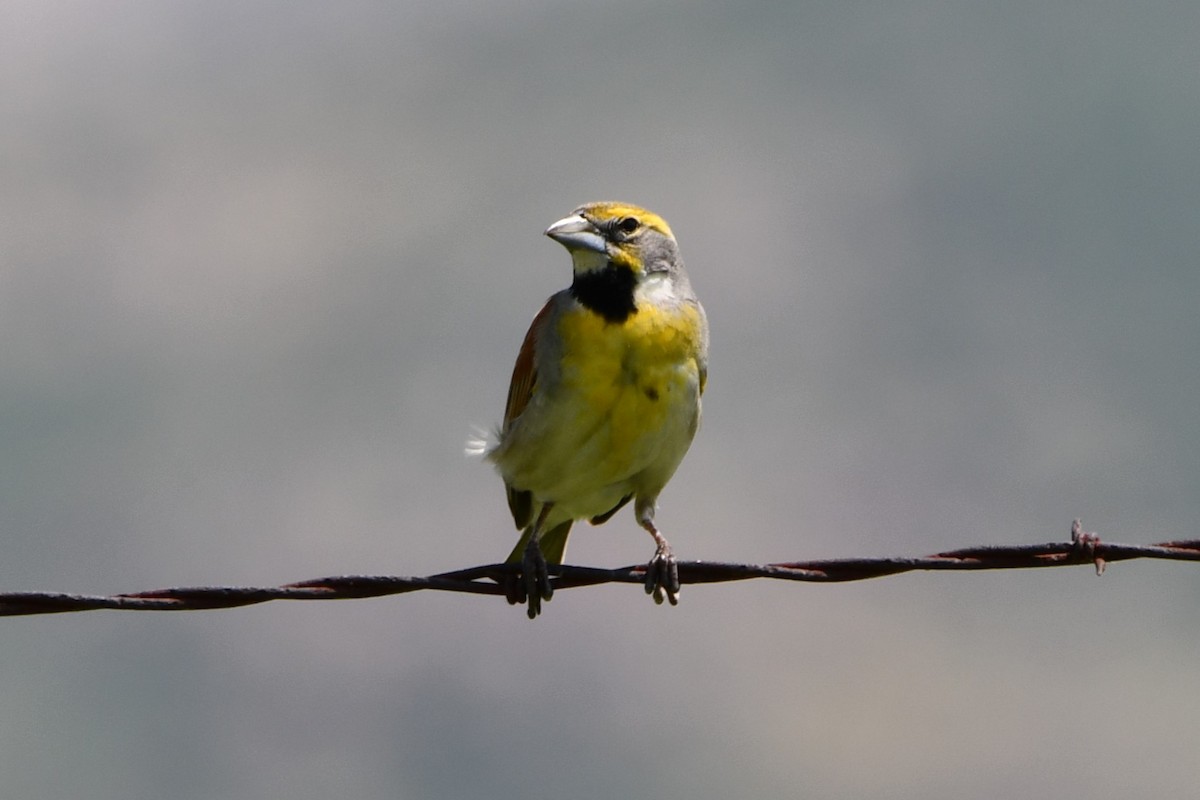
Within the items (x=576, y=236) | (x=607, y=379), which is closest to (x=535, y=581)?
(x=607, y=379)

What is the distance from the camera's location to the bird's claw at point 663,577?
22.0ft

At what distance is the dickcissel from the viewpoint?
8312 mm

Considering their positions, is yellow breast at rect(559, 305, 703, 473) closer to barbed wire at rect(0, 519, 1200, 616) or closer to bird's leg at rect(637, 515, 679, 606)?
bird's leg at rect(637, 515, 679, 606)

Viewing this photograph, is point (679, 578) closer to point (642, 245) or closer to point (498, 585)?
point (498, 585)

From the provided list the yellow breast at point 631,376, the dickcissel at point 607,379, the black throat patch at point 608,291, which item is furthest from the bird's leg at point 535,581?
the black throat patch at point 608,291

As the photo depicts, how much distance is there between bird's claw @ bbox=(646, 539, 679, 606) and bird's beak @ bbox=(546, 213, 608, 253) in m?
1.97

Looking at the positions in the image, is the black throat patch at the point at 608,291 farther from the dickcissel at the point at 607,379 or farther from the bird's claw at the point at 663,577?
the bird's claw at the point at 663,577

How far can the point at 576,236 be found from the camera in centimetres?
884

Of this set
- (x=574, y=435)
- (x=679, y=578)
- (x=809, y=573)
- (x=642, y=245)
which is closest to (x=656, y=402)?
(x=574, y=435)

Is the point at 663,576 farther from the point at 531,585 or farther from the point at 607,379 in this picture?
the point at 607,379

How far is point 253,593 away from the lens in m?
5.39

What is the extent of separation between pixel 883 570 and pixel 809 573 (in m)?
0.29

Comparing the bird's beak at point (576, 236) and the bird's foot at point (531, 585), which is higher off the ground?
the bird's beak at point (576, 236)

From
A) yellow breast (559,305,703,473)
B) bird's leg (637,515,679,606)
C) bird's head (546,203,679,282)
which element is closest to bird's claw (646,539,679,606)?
bird's leg (637,515,679,606)
